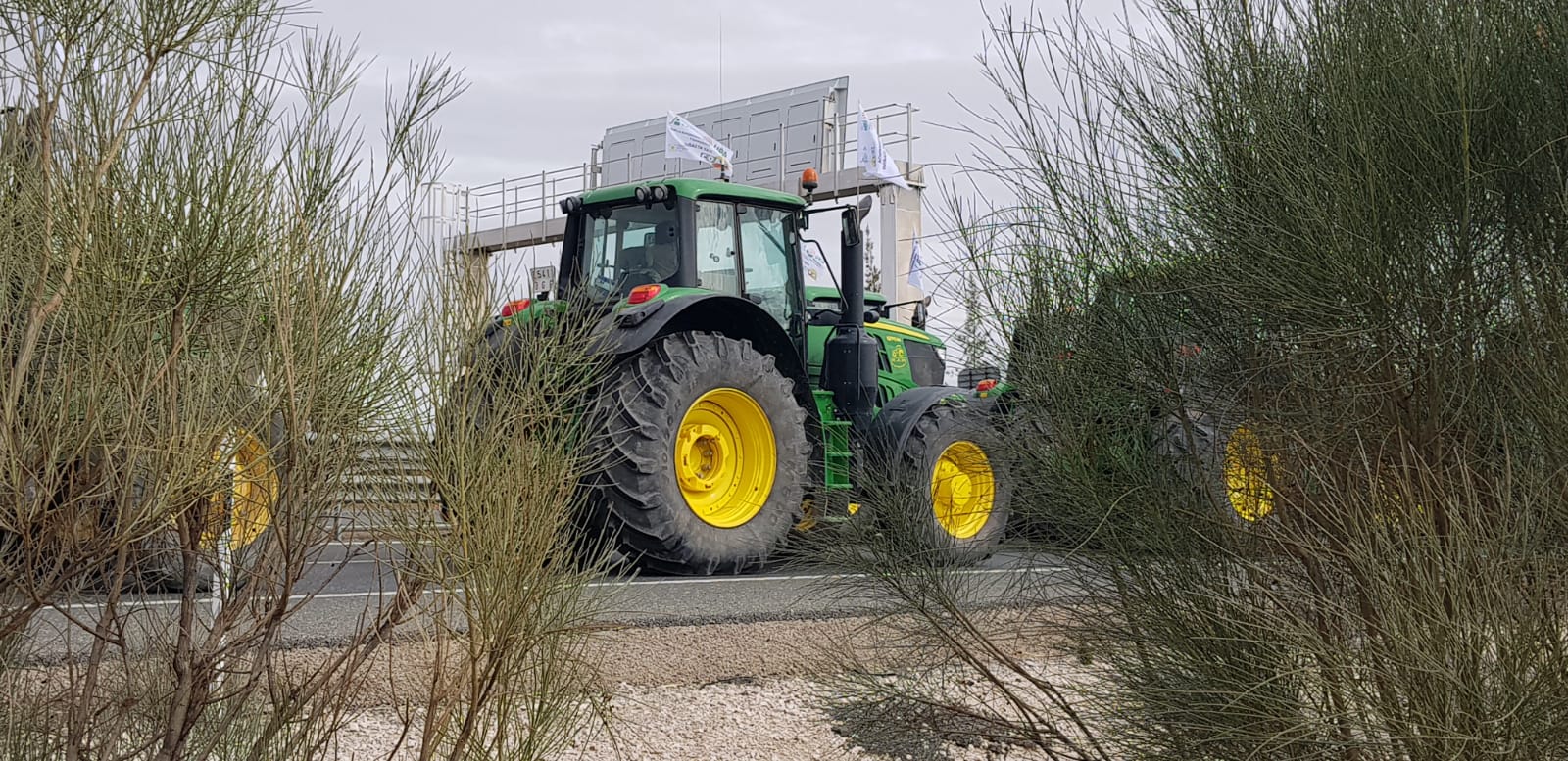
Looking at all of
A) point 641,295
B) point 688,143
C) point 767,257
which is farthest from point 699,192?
point 688,143

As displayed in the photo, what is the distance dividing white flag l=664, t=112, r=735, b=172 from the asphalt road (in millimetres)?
6957

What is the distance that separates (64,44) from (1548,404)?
2.66m

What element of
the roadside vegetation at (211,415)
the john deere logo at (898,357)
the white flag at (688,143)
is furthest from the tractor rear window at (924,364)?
the roadside vegetation at (211,415)

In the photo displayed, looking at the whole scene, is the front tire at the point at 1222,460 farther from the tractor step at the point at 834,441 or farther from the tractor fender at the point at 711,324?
the tractor step at the point at 834,441

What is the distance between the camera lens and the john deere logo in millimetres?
8148

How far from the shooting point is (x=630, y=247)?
6777mm

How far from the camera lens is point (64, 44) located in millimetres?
2383

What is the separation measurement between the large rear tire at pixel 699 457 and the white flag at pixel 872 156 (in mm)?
5203

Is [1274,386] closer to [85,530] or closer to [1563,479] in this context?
[1563,479]

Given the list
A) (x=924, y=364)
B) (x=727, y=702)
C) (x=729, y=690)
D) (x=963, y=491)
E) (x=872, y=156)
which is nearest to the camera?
(x=727, y=702)

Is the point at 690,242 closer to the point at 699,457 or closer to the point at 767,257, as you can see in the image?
the point at 767,257

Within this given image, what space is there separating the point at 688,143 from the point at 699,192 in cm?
605

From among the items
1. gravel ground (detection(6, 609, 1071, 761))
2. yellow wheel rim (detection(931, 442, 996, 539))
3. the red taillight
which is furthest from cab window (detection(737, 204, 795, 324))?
gravel ground (detection(6, 609, 1071, 761))

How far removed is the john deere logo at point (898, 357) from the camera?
8.15 meters
